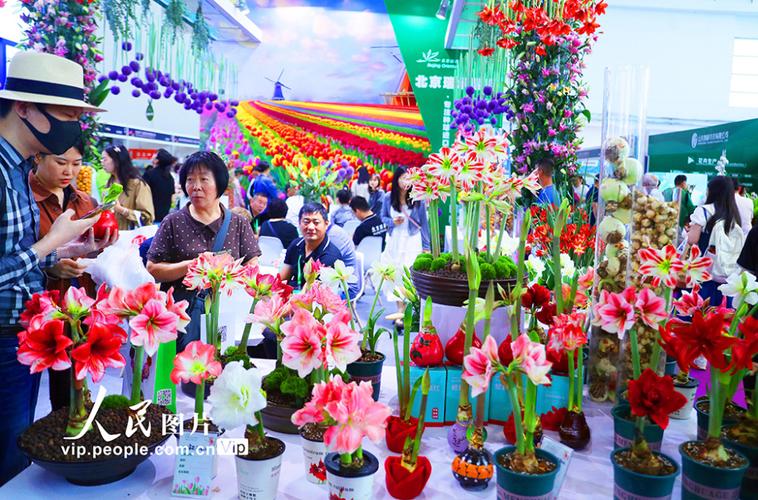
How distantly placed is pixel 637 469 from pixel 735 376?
32cm

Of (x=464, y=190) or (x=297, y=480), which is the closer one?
(x=297, y=480)

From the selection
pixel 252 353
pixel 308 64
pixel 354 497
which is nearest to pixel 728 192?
pixel 252 353

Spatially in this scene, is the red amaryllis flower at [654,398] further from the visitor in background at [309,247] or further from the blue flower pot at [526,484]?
the visitor in background at [309,247]

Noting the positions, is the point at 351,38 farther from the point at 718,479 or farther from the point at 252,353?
the point at 718,479

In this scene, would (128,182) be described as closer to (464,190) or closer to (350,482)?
(464,190)

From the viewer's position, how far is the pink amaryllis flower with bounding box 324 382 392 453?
3.23ft

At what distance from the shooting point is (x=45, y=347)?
113cm

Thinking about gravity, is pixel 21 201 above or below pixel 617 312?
above

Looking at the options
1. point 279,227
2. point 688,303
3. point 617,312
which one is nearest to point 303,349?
point 617,312

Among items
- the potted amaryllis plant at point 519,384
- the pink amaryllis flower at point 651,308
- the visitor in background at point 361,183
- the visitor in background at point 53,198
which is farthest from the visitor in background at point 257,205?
the potted amaryllis plant at point 519,384

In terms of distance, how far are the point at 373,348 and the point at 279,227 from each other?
124 inches

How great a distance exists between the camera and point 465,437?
4.48ft

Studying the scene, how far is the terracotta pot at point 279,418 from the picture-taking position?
1.44 metres
